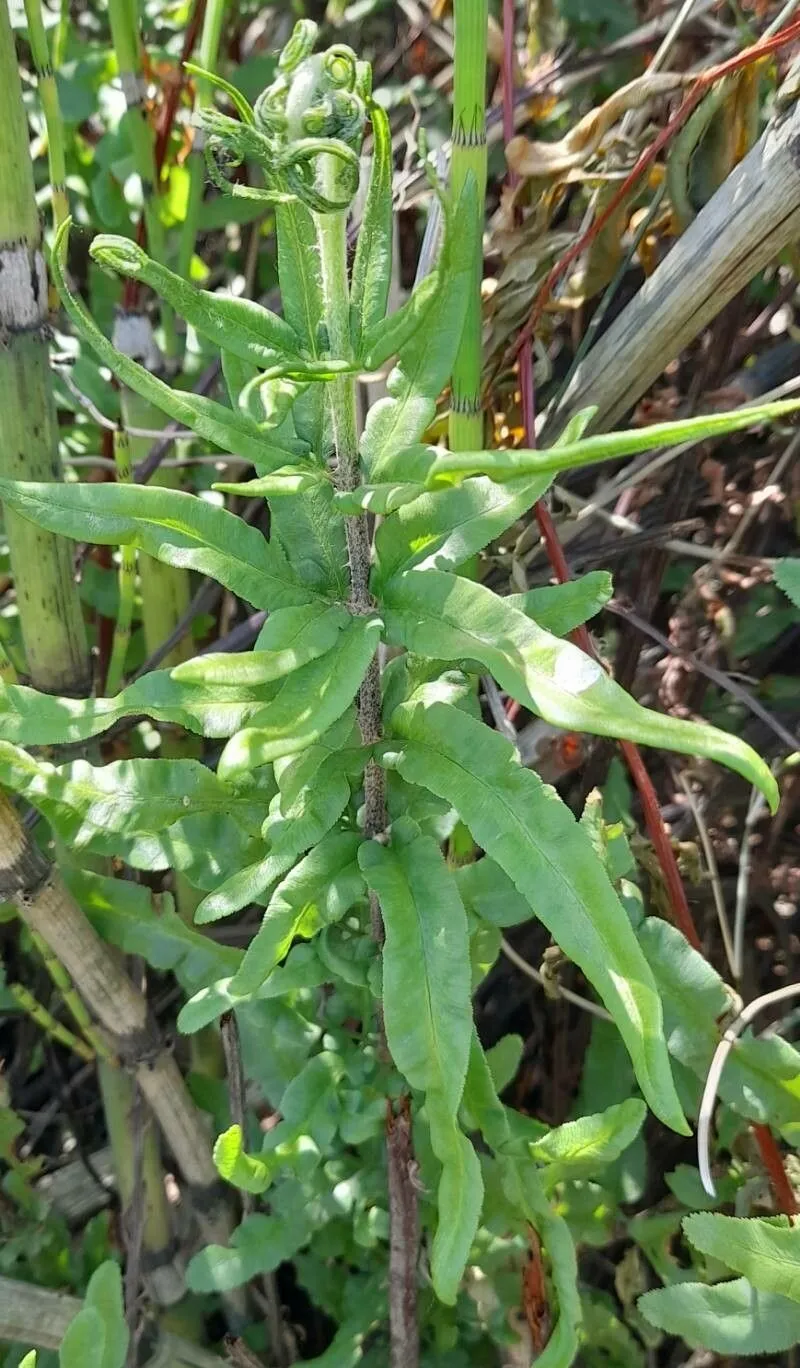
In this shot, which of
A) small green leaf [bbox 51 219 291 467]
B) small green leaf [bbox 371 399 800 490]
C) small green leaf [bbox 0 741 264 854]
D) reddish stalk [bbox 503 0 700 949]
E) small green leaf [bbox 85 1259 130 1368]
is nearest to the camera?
small green leaf [bbox 371 399 800 490]

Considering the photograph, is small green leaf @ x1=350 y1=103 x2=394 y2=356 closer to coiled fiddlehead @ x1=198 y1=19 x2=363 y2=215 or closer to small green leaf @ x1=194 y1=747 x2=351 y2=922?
coiled fiddlehead @ x1=198 y1=19 x2=363 y2=215

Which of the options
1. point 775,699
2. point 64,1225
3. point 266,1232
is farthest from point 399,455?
point 64,1225

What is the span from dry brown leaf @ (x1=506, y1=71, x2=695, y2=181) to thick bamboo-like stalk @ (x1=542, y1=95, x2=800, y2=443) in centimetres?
11

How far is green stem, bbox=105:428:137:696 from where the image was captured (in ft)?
2.86

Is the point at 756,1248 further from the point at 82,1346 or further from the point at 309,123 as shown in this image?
the point at 309,123

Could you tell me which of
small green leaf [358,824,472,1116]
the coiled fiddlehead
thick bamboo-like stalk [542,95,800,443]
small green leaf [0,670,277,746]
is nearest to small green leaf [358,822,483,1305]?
small green leaf [358,824,472,1116]

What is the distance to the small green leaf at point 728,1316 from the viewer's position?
0.69 metres

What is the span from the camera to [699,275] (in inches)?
31.2

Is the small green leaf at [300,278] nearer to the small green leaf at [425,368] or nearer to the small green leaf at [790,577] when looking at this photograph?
the small green leaf at [425,368]

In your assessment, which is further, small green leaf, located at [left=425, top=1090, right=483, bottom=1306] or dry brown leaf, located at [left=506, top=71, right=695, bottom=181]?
dry brown leaf, located at [left=506, top=71, right=695, bottom=181]

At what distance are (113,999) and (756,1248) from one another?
47 cm

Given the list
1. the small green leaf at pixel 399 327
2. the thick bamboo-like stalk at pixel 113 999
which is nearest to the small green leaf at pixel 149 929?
the thick bamboo-like stalk at pixel 113 999

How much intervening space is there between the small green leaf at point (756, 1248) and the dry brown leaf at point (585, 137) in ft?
2.37

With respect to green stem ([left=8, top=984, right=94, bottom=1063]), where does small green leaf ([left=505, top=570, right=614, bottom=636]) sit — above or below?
above
